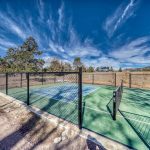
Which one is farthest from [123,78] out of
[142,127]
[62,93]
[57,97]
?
[142,127]

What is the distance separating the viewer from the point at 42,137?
271 cm

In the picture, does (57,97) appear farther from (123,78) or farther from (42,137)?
(123,78)

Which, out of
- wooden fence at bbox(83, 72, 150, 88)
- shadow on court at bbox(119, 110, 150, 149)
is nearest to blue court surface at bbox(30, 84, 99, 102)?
shadow on court at bbox(119, 110, 150, 149)

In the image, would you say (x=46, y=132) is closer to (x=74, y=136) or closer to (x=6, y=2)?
(x=74, y=136)

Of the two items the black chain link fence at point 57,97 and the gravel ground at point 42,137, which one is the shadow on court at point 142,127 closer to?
the gravel ground at point 42,137

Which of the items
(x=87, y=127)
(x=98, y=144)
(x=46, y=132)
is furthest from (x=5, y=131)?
(x=98, y=144)

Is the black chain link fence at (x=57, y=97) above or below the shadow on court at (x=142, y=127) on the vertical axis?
above

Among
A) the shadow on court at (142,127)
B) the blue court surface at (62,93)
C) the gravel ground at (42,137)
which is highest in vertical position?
the blue court surface at (62,93)

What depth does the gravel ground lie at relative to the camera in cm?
235

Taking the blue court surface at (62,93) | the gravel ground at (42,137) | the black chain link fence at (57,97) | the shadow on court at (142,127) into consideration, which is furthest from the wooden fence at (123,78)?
the gravel ground at (42,137)

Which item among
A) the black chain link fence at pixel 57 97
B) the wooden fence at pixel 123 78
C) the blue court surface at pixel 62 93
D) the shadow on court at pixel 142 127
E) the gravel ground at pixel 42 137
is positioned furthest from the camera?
the wooden fence at pixel 123 78

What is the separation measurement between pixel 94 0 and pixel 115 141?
39.4 ft

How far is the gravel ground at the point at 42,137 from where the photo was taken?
2.35m

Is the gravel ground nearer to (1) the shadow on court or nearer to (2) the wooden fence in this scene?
(1) the shadow on court
